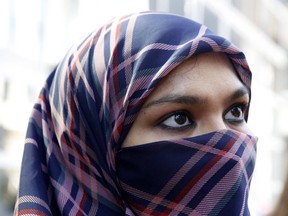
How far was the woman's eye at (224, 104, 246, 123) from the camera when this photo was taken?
1.57 m

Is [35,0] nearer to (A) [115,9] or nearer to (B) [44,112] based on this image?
(A) [115,9]

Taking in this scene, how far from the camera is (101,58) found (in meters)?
1.56

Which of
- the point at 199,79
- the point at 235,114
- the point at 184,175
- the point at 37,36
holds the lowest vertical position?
the point at 37,36

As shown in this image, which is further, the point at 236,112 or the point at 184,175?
the point at 236,112

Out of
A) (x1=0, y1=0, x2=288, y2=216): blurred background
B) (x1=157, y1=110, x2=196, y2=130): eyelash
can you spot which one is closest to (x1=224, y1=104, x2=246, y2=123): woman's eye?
(x1=157, y1=110, x2=196, y2=130): eyelash

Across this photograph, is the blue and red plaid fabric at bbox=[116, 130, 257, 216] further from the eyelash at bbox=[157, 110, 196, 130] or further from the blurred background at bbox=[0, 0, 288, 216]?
the blurred background at bbox=[0, 0, 288, 216]

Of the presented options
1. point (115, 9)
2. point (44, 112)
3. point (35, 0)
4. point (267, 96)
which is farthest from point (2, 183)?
point (267, 96)

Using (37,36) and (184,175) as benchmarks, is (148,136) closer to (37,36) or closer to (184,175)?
(184,175)

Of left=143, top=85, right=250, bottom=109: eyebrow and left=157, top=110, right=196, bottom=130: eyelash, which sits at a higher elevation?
left=143, top=85, right=250, bottom=109: eyebrow

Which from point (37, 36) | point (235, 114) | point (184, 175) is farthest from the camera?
point (37, 36)

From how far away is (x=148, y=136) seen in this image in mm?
1490

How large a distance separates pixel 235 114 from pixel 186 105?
Result: 18 centimetres

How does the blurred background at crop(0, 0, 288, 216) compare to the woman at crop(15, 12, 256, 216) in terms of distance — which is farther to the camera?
the blurred background at crop(0, 0, 288, 216)

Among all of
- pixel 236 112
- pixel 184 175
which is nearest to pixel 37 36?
pixel 236 112
